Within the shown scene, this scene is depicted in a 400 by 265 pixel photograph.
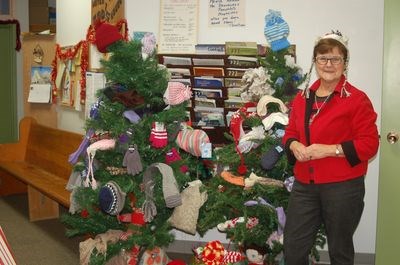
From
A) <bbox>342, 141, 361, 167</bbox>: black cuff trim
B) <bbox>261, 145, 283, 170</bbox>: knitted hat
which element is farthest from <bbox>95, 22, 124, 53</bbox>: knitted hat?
<bbox>342, 141, 361, 167</bbox>: black cuff trim

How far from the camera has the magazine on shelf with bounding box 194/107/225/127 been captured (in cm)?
344

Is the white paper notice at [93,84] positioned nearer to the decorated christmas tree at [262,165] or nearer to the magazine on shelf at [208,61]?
the magazine on shelf at [208,61]

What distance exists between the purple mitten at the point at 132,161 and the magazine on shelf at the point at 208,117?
0.81 meters

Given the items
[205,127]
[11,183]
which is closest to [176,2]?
[205,127]

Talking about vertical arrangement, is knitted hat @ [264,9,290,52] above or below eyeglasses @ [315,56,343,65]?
above

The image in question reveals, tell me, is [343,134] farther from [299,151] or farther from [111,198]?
[111,198]

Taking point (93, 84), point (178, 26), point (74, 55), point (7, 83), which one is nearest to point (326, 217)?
point (178, 26)

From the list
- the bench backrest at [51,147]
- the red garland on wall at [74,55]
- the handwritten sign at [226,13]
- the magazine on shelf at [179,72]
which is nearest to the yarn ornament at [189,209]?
the magazine on shelf at [179,72]

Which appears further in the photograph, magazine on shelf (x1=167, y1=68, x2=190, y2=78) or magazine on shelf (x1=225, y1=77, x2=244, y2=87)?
magazine on shelf (x1=167, y1=68, x2=190, y2=78)

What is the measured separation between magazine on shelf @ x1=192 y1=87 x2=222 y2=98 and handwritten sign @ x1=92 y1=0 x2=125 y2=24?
89 centimetres

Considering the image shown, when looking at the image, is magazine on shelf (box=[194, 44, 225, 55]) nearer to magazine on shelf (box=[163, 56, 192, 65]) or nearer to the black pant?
magazine on shelf (box=[163, 56, 192, 65])

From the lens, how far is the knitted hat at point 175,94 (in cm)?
296

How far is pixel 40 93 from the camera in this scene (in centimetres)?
526

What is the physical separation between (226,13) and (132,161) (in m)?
1.40
